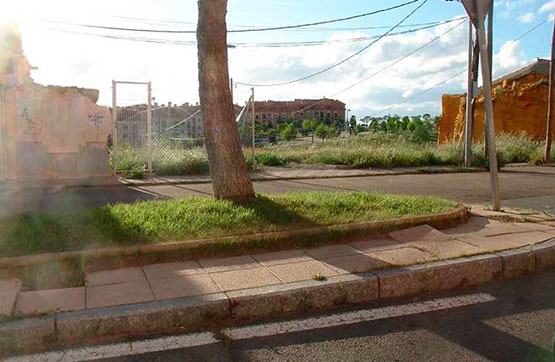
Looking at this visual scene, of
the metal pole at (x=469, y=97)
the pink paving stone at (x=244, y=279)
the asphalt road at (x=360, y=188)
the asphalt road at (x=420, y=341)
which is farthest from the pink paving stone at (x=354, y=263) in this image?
the metal pole at (x=469, y=97)

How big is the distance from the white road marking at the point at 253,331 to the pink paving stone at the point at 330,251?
3.55 feet

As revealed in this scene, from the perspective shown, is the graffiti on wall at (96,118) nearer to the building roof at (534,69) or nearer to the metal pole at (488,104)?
the metal pole at (488,104)

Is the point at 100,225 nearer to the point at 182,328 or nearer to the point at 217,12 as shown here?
the point at 182,328

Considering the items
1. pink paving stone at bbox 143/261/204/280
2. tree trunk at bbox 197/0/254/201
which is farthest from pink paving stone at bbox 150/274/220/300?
tree trunk at bbox 197/0/254/201

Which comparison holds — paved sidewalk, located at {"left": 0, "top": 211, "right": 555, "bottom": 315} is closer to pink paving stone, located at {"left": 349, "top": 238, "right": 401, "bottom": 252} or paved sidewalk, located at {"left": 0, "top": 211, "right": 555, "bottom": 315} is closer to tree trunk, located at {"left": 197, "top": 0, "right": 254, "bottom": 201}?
pink paving stone, located at {"left": 349, "top": 238, "right": 401, "bottom": 252}

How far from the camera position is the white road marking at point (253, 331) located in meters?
3.34

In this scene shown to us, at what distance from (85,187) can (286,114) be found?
54.2 m

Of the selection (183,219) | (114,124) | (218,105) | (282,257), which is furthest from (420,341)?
(114,124)

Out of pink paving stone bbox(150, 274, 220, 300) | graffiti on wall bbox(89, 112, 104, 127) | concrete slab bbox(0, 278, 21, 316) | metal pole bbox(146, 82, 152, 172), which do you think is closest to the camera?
concrete slab bbox(0, 278, 21, 316)

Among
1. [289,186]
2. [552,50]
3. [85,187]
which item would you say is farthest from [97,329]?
[552,50]

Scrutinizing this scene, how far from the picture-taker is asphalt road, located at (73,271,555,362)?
3.35 meters

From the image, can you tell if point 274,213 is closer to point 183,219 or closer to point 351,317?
point 183,219

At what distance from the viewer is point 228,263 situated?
16.3 ft

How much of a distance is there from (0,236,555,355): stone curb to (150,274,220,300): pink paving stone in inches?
5.2
